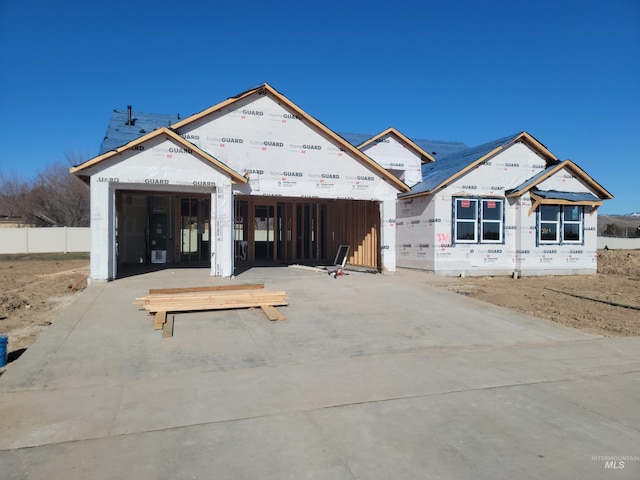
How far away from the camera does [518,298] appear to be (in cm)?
1275

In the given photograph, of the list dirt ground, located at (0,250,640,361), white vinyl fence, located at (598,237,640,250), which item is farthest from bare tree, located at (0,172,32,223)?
white vinyl fence, located at (598,237,640,250)

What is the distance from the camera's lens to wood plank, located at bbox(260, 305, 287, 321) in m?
8.83

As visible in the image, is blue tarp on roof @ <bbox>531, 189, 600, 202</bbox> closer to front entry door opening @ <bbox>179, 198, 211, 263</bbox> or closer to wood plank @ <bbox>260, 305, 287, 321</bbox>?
wood plank @ <bbox>260, 305, 287, 321</bbox>

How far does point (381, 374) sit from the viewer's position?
598cm

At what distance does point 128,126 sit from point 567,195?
1714 cm

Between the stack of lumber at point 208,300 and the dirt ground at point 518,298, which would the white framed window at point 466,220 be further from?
the stack of lumber at point 208,300

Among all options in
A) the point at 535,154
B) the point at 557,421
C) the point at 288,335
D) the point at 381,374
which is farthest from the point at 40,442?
the point at 535,154

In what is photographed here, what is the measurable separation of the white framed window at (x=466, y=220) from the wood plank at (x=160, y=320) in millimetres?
12084

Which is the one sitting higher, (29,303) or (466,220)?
(466,220)

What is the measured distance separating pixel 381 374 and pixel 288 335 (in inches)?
93.0

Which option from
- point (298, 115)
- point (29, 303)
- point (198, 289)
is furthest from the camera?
point (298, 115)

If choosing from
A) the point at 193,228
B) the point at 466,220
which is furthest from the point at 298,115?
the point at 466,220

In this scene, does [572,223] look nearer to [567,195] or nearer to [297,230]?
[567,195]

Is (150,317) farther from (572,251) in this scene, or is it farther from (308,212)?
(572,251)
